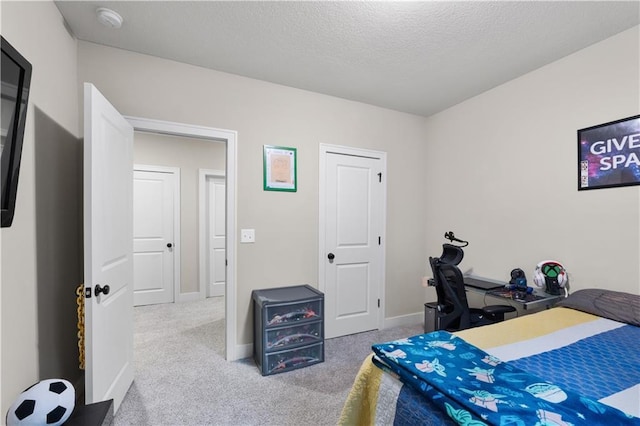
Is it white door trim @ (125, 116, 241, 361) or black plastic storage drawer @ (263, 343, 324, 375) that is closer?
black plastic storage drawer @ (263, 343, 324, 375)

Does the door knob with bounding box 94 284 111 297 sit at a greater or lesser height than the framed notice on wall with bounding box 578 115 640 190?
lesser

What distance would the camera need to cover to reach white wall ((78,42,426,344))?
234 cm

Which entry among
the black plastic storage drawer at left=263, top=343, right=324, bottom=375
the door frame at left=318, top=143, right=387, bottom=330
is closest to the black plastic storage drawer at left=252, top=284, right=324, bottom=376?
the black plastic storage drawer at left=263, top=343, right=324, bottom=375

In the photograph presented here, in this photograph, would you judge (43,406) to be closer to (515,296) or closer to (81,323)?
(81,323)

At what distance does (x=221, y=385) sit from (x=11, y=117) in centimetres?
211

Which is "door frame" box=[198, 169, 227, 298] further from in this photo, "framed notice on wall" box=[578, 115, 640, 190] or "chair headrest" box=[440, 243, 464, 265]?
"framed notice on wall" box=[578, 115, 640, 190]

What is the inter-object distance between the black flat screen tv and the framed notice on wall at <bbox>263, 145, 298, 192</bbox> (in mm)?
1700

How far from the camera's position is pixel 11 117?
1229mm

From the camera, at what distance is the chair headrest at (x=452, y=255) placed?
2.15m

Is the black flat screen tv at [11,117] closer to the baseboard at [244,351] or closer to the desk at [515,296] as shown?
the baseboard at [244,351]

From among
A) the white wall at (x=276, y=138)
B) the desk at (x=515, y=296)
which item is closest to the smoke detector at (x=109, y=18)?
the white wall at (x=276, y=138)

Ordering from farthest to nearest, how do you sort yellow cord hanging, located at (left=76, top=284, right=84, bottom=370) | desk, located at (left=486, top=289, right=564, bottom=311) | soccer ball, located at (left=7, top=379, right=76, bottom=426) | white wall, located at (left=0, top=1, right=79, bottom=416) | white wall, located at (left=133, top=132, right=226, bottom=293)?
white wall, located at (left=133, top=132, right=226, bottom=293)
desk, located at (left=486, top=289, right=564, bottom=311)
yellow cord hanging, located at (left=76, top=284, right=84, bottom=370)
white wall, located at (left=0, top=1, right=79, bottom=416)
soccer ball, located at (left=7, top=379, right=76, bottom=426)

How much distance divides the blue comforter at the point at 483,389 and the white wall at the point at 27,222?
1719 mm

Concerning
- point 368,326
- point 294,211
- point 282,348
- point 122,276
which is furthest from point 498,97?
point 122,276
